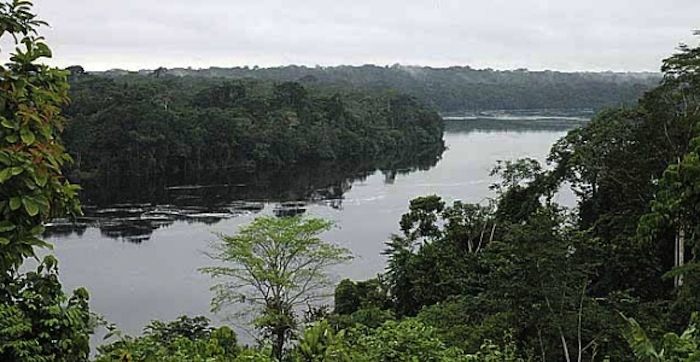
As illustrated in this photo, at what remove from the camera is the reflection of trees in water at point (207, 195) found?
2477 cm

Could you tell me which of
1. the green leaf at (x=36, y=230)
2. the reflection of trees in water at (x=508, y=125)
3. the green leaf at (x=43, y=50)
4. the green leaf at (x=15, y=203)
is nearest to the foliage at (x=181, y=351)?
the green leaf at (x=36, y=230)

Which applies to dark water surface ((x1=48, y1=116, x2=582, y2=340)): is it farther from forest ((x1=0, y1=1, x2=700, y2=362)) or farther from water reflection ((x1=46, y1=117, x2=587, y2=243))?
forest ((x1=0, y1=1, x2=700, y2=362))

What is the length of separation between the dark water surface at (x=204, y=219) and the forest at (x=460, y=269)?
1440 mm

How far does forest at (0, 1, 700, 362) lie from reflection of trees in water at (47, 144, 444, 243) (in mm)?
5088

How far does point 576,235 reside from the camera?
10.9 meters

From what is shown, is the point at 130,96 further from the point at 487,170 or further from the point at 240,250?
the point at 240,250

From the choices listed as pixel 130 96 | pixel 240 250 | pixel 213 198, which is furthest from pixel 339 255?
pixel 130 96

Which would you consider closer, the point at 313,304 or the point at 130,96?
the point at 313,304

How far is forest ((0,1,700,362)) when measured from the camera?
2391 millimetres

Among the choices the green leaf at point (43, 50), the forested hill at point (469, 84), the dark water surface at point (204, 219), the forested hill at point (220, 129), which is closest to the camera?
the green leaf at point (43, 50)

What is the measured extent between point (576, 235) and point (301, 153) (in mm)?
32800

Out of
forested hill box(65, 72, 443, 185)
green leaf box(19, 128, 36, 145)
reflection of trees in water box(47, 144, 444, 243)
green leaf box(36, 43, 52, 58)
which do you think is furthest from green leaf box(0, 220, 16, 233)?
forested hill box(65, 72, 443, 185)

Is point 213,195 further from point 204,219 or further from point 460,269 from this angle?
point 460,269

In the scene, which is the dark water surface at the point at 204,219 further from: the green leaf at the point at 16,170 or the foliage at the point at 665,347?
the green leaf at the point at 16,170
